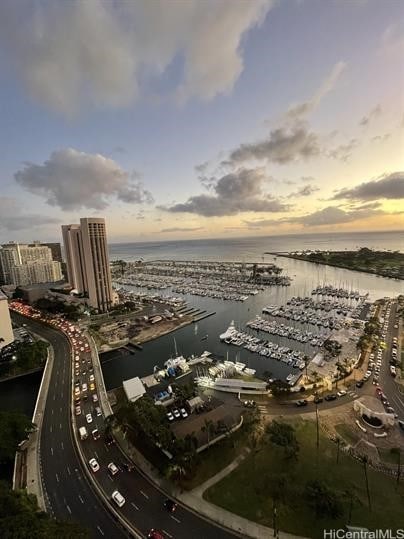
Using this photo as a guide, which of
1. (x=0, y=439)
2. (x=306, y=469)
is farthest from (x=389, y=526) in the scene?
(x=0, y=439)

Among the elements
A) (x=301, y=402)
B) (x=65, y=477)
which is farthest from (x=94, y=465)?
(x=301, y=402)

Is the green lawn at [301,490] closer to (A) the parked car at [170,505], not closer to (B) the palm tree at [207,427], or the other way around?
(A) the parked car at [170,505]

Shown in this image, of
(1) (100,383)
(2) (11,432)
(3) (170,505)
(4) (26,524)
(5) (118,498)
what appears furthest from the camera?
(1) (100,383)

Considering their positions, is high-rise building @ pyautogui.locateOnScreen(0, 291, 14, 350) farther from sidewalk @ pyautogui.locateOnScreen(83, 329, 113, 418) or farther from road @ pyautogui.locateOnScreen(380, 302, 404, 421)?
road @ pyautogui.locateOnScreen(380, 302, 404, 421)

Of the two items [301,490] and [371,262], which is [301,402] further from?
[371,262]

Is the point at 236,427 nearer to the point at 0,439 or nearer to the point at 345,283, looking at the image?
the point at 0,439

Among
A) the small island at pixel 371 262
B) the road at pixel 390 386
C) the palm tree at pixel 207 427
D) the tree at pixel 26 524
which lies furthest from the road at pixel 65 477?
the small island at pixel 371 262
